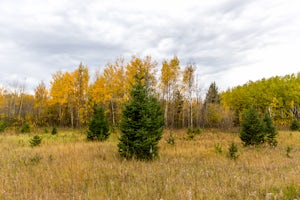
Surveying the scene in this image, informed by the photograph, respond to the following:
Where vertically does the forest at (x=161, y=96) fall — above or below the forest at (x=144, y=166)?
above

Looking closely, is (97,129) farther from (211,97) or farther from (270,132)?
(211,97)

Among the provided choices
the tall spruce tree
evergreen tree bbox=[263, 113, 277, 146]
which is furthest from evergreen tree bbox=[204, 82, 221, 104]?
the tall spruce tree

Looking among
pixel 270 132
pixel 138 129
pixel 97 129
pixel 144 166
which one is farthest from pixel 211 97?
pixel 144 166

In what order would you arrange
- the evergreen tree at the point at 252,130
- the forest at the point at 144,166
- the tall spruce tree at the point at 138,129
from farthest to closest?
the evergreen tree at the point at 252,130 → the tall spruce tree at the point at 138,129 → the forest at the point at 144,166

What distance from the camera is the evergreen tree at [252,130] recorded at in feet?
36.6

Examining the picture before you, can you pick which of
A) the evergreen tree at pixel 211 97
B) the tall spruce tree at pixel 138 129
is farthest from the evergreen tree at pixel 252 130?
the evergreen tree at pixel 211 97

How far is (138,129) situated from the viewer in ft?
23.3

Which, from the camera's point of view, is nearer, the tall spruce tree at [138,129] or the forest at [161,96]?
the tall spruce tree at [138,129]

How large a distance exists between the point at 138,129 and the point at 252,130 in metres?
8.16

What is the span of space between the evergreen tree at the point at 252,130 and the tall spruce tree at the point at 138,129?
23.4 ft

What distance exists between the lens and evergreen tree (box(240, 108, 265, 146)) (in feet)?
36.6

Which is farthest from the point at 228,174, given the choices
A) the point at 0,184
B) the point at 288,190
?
the point at 0,184

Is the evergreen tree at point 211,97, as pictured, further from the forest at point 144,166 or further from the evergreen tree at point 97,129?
the evergreen tree at point 97,129

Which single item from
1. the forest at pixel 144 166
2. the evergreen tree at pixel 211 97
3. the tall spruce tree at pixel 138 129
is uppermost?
the evergreen tree at pixel 211 97
